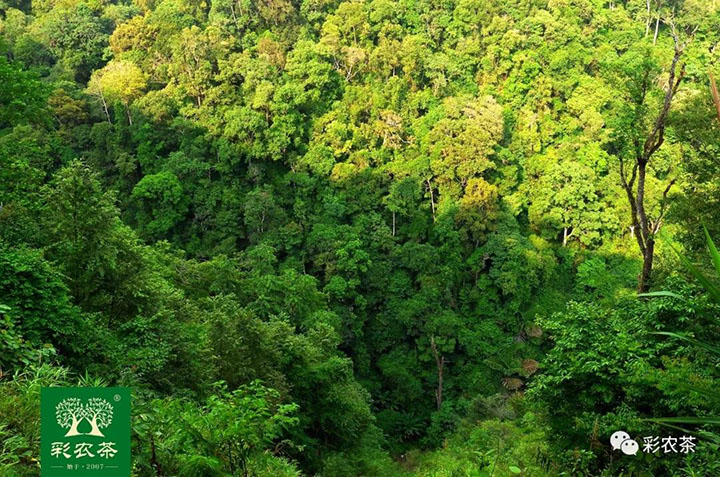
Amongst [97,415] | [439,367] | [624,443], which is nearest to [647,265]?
[624,443]

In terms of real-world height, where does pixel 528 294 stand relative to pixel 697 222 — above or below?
below

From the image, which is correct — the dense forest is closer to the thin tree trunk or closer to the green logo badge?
the thin tree trunk

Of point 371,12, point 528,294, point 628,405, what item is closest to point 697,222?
point 628,405

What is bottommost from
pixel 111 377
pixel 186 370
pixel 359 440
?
pixel 359 440

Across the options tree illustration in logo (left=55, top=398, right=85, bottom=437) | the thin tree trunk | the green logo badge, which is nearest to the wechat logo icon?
the green logo badge

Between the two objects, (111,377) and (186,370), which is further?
(186,370)

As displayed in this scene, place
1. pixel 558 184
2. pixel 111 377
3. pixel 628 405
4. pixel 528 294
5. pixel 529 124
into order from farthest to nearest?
pixel 529 124
pixel 558 184
pixel 528 294
pixel 111 377
pixel 628 405

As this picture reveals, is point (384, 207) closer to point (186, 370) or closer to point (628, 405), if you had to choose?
point (186, 370)

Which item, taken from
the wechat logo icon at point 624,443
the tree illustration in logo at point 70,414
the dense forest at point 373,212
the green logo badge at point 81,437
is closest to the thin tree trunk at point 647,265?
the dense forest at point 373,212
